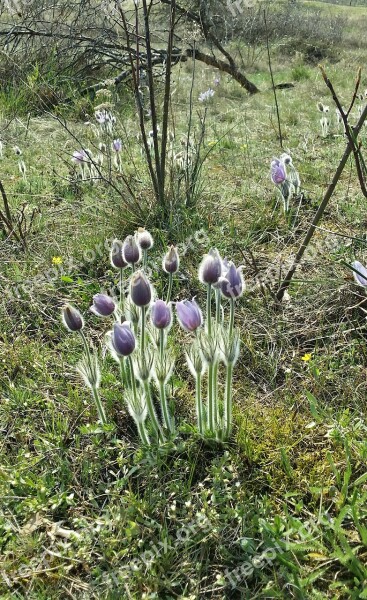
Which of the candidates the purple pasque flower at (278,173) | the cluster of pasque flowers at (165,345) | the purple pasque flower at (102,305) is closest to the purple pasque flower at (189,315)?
the cluster of pasque flowers at (165,345)

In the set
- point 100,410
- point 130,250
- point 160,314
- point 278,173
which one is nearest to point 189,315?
point 160,314

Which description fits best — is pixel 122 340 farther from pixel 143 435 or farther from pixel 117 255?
Answer: pixel 117 255

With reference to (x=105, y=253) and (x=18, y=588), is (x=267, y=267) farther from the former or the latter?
(x=18, y=588)

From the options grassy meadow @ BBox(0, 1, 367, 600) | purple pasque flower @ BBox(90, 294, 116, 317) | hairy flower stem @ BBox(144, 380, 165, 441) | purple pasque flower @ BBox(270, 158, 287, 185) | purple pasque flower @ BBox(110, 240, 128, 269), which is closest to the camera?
grassy meadow @ BBox(0, 1, 367, 600)

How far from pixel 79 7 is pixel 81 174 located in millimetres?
3005

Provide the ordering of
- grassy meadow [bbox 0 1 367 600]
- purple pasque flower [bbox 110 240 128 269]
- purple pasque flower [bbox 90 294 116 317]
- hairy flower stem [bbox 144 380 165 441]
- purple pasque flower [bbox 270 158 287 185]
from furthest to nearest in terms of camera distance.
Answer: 1. purple pasque flower [bbox 270 158 287 185]
2. purple pasque flower [bbox 110 240 128 269]
3. purple pasque flower [bbox 90 294 116 317]
4. hairy flower stem [bbox 144 380 165 441]
5. grassy meadow [bbox 0 1 367 600]

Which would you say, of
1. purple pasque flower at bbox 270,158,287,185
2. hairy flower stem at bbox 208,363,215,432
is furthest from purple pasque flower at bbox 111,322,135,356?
purple pasque flower at bbox 270,158,287,185

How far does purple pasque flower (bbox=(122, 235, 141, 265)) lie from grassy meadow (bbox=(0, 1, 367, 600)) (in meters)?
0.45

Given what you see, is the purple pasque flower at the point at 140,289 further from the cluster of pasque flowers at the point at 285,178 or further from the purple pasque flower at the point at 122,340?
the cluster of pasque flowers at the point at 285,178

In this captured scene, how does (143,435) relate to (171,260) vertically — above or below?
below

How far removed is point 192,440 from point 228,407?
167mm

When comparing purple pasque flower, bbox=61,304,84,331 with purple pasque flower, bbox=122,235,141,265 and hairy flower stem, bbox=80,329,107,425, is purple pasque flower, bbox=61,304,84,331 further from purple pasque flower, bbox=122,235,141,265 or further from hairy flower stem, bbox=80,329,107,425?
purple pasque flower, bbox=122,235,141,265

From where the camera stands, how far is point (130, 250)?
1.58 m

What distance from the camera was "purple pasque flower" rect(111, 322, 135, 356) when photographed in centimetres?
130
